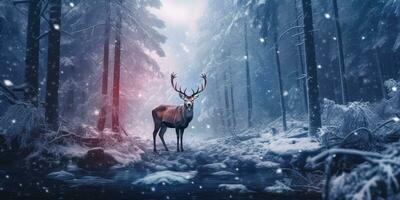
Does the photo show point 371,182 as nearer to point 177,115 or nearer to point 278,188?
point 278,188

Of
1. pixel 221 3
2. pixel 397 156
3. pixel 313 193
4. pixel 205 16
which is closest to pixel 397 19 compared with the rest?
pixel 313 193

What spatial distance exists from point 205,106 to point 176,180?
3520cm

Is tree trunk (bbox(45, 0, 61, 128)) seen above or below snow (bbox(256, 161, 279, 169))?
above

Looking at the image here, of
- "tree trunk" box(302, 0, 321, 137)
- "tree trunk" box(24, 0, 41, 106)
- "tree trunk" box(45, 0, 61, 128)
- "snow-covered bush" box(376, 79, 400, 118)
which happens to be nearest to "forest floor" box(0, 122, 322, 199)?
"tree trunk" box(302, 0, 321, 137)

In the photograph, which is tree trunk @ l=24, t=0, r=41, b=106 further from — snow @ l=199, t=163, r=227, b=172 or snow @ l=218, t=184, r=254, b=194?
snow @ l=218, t=184, r=254, b=194

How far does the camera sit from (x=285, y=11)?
3291 centimetres

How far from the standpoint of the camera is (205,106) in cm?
4472

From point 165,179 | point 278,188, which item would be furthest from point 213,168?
point 278,188

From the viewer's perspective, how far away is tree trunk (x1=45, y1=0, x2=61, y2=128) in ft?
45.6

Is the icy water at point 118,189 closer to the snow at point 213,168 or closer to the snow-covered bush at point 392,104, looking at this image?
the snow at point 213,168

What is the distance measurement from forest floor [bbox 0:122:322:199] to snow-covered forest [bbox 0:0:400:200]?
47mm

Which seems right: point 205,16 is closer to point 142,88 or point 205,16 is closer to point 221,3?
point 221,3

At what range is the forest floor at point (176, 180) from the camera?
7.75 meters

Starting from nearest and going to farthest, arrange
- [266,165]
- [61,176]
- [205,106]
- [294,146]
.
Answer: [61,176] → [266,165] → [294,146] → [205,106]
